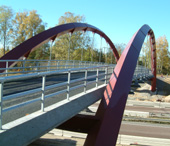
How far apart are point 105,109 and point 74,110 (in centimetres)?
126

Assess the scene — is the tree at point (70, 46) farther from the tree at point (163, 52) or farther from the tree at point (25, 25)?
the tree at point (163, 52)

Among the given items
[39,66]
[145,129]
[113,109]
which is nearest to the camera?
[113,109]

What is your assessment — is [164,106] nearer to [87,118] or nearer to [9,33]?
[87,118]

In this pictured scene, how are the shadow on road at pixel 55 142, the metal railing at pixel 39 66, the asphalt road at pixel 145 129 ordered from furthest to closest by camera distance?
the asphalt road at pixel 145 129 < the shadow on road at pixel 55 142 < the metal railing at pixel 39 66

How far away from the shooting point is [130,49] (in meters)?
8.01

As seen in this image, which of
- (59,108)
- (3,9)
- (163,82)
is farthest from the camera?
(163,82)

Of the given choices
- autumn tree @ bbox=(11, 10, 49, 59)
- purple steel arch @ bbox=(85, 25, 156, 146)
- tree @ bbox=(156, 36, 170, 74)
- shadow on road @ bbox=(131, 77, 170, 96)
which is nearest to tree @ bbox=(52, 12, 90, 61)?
autumn tree @ bbox=(11, 10, 49, 59)

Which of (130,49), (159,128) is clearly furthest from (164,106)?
(130,49)

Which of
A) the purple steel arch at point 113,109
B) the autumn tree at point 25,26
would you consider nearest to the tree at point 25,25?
the autumn tree at point 25,26

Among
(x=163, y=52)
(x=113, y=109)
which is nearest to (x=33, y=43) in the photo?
(x=113, y=109)

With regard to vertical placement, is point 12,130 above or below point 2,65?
below

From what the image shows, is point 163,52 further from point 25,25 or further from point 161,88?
point 25,25

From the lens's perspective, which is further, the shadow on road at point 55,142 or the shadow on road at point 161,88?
the shadow on road at point 161,88

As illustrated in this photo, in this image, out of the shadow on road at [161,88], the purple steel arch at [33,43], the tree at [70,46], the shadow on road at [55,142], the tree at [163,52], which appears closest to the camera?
the purple steel arch at [33,43]
